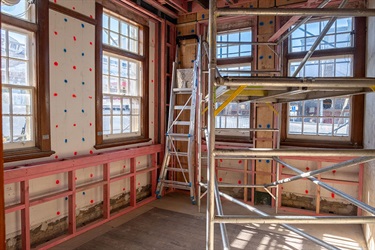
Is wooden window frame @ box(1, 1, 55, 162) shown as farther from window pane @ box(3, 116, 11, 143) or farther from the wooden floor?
the wooden floor

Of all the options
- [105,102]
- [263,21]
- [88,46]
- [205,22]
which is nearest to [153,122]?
[105,102]

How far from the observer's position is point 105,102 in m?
3.96

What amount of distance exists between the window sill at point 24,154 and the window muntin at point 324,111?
371 centimetres

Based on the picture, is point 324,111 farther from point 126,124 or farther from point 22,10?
point 22,10

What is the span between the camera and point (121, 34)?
418cm

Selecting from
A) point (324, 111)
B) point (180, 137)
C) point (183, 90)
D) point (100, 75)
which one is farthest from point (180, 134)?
point (324, 111)

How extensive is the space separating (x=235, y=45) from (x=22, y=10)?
332cm

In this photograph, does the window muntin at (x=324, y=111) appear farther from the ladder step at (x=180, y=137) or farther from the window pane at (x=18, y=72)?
the window pane at (x=18, y=72)

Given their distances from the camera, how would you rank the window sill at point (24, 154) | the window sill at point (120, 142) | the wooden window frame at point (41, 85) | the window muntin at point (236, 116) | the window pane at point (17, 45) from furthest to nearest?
1. the window muntin at point (236, 116)
2. the window sill at point (120, 142)
3. the wooden window frame at point (41, 85)
4. the window pane at point (17, 45)
5. the window sill at point (24, 154)

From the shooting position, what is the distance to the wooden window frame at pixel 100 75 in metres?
3.70

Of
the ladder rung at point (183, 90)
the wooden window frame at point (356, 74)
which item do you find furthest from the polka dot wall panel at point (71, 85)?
the wooden window frame at point (356, 74)

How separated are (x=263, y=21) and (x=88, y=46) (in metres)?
2.89

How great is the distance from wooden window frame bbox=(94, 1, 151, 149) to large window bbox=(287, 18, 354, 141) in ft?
8.29

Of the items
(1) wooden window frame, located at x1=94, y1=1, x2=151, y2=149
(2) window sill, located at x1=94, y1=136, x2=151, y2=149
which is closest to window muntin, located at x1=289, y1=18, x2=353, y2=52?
(1) wooden window frame, located at x1=94, y1=1, x2=151, y2=149
